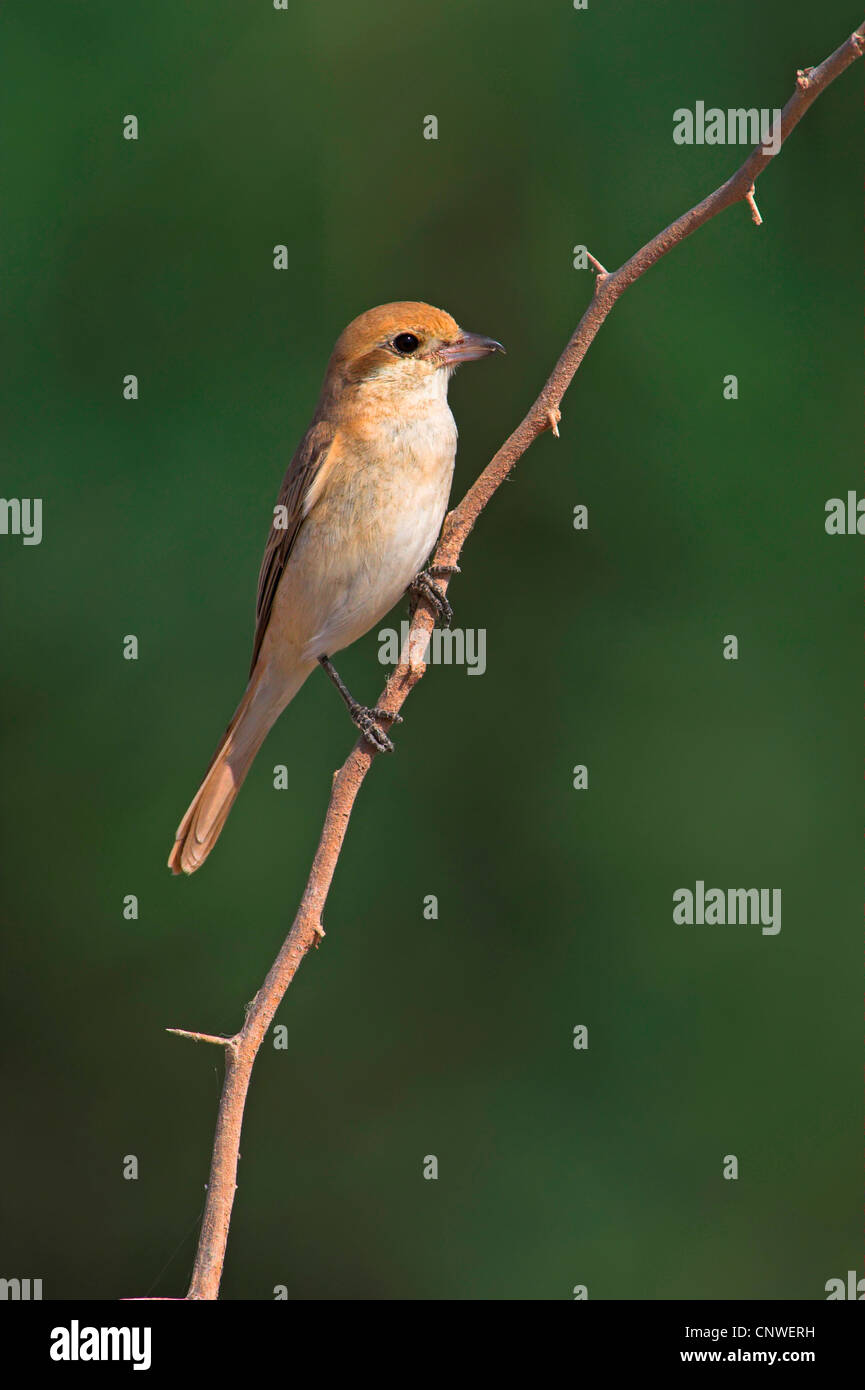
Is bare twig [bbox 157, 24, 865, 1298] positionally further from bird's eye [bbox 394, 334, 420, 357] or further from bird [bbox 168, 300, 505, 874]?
bird's eye [bbox 394, 334, 420, 357]

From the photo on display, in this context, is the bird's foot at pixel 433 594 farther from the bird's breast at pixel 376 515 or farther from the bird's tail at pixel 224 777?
the bird's tail at pixel 224 777

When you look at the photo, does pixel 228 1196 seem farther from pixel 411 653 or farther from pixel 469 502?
pixel 469 502

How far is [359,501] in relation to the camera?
→ 3479mm

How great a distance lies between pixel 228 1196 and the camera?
5.36 feet

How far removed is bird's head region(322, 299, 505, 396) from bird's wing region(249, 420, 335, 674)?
24 centimetres

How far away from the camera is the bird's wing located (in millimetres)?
3607

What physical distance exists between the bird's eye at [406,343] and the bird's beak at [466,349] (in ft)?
0.21

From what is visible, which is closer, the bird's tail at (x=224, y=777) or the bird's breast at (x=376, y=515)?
the bird's tail at (x=224, y=777)

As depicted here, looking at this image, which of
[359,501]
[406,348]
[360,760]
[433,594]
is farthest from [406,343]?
[360,760]

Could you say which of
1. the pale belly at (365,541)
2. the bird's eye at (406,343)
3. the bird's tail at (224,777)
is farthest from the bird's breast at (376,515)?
the bird's tail at (224,777)

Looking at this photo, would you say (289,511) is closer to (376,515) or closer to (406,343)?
(376,515)

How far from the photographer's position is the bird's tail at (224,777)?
10.6 feet

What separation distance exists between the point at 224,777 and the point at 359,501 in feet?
2.63

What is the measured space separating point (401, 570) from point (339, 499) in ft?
0.94
